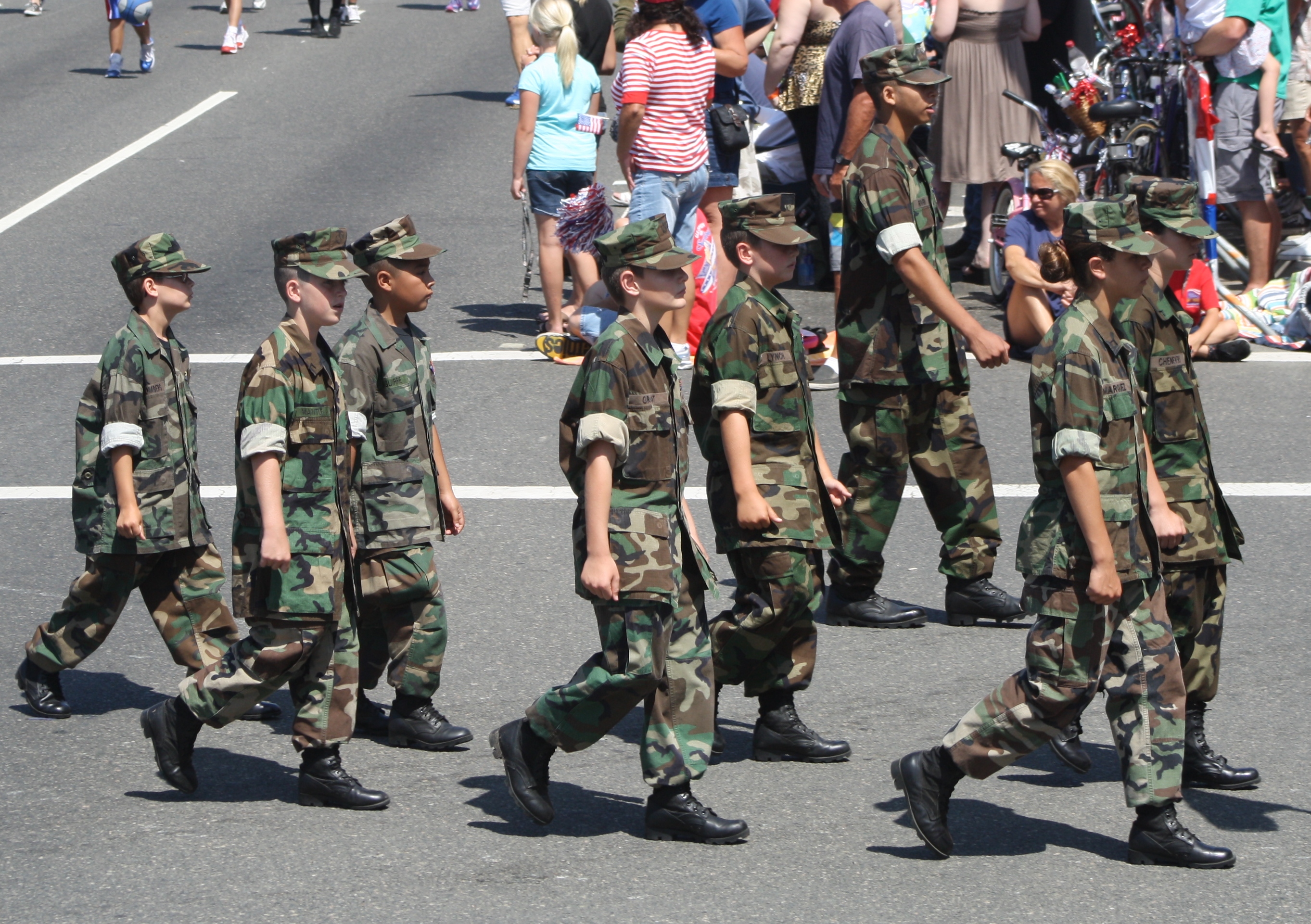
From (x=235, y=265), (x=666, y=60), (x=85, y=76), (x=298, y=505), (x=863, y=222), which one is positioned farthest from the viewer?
(x=85, y=76)

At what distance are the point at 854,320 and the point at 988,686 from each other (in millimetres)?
1666

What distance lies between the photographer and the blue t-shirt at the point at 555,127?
11.4m

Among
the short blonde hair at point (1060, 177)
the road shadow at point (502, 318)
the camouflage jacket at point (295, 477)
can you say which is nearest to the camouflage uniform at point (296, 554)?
the camouflage jacket at point (295, 477)

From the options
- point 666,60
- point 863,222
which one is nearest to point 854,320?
point 863,222

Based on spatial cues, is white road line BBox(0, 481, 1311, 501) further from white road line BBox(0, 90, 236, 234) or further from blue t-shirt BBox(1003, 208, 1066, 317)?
white road line BBox(0, 90, 236, 234)

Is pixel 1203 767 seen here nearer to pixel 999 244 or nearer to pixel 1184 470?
pixel 1184 470

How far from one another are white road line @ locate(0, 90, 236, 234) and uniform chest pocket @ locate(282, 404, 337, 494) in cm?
967

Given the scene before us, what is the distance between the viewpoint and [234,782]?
20.0 ft

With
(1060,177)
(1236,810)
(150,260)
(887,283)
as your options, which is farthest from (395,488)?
(1060,177)

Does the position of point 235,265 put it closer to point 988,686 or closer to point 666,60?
point 666,60

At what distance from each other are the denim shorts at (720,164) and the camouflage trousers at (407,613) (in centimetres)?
554

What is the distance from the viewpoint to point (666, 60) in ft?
34.8

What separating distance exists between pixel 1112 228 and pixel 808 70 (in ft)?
24.5

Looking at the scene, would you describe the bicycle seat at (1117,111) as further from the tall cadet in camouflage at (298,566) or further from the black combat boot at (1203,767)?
the tall cadet in camouflage at (298,566)
